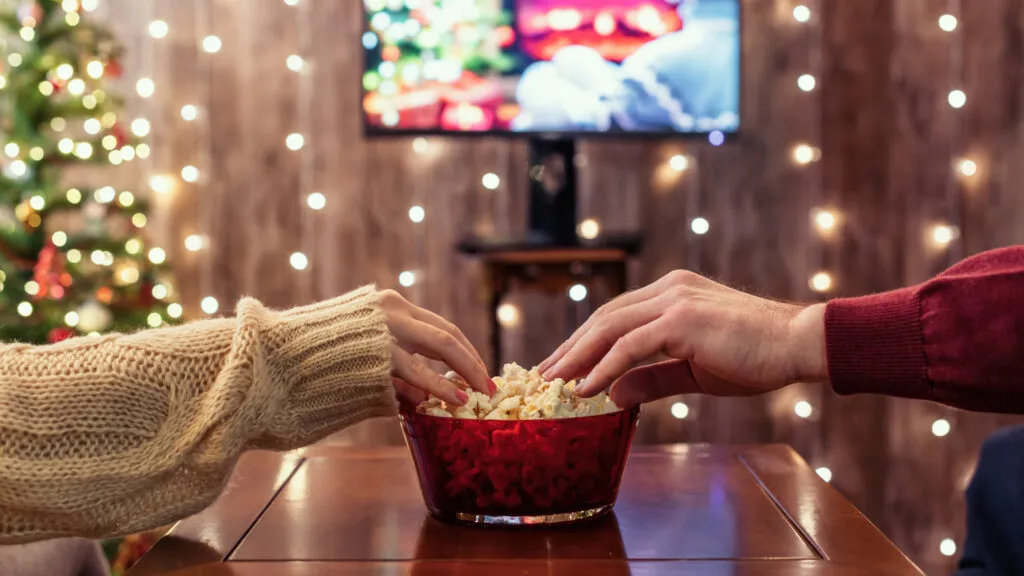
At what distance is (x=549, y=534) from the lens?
0.87 m

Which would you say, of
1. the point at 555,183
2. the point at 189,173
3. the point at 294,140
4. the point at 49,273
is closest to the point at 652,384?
the point at 555,183

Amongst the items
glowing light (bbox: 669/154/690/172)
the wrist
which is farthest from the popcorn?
glowing light (bbox: 669/154/690/172)

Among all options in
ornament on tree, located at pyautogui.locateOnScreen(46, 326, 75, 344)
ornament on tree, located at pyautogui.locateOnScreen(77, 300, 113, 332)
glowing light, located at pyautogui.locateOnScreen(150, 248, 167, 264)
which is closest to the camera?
ornament on tree, located at pyautogui.locateOnScreen(46, 326, 75, 344)

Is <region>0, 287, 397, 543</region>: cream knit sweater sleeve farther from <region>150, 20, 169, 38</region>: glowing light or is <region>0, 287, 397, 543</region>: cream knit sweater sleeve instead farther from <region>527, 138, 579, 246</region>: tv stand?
<region>150, 20, 169, 38</region>: glowing light

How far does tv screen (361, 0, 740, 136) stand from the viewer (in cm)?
271

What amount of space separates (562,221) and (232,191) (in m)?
1.06

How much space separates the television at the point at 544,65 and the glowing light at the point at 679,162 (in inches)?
14.3

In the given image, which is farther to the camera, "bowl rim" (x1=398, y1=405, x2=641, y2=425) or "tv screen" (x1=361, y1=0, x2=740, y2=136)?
"tv screen" (x1=361, y1=0, x2=740, y2=136)

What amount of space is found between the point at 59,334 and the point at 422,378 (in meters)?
1.83

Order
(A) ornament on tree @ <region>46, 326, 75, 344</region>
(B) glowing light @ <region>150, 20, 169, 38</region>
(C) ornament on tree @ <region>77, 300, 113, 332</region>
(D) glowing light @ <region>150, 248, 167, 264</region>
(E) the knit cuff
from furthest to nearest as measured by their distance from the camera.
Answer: (B) glowing light @ <region>150, 20, 169, 38</region>, (D) glowing light @ <region>150, 248, 167, 264</region>, (C) ornament on tree @ <region>77, 300, 113, 332</region>, (A) ornament on tree @ <region>46, 326, 75, 344</region>, (E) the knit cuff

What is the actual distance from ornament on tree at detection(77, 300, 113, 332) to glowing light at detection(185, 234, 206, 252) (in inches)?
21.7

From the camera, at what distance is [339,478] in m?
1.10

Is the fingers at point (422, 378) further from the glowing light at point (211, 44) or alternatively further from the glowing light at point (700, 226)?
the glowing light at point (211, 44)

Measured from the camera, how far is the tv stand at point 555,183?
2785 millimetres
